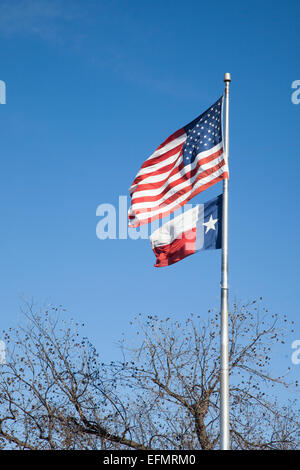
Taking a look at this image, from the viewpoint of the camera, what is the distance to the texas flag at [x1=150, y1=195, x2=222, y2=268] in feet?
45.7

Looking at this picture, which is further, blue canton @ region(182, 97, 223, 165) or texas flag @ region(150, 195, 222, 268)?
blue canton @ region(182, 97, 223, 165)

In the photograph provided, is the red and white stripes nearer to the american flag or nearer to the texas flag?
the american flag

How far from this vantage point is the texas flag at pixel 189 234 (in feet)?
45.7

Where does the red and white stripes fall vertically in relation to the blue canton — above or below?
below

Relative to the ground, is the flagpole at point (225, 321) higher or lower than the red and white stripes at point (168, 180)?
lower

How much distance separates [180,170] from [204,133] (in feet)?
3.11

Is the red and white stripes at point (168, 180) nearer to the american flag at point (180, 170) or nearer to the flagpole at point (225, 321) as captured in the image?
the american flag at point (180, 170)

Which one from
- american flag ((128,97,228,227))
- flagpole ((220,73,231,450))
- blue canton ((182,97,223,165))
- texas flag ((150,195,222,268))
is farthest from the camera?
blue canton ((182,97,223,165))

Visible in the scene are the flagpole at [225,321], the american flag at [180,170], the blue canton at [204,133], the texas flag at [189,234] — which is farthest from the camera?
the blue canton at [204,133]

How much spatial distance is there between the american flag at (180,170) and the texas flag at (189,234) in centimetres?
43

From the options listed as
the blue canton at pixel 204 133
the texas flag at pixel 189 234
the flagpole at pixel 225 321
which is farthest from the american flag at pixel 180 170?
the texas flag at pixel 189 234

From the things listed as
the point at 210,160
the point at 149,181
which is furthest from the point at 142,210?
the point at 210,160

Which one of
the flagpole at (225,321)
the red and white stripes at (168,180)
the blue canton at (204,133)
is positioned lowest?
the flagpole at (225,321)

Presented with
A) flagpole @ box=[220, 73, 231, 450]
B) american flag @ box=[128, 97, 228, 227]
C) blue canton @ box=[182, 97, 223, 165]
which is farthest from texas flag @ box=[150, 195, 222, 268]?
blue canton @ box=[182, 97, 223, 165]
